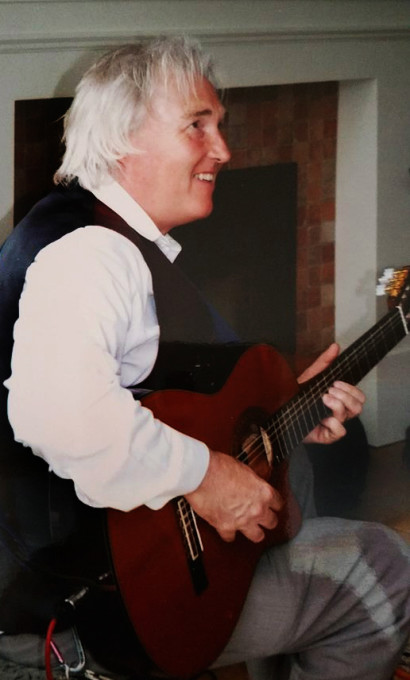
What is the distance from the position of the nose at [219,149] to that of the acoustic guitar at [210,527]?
0.27 metres

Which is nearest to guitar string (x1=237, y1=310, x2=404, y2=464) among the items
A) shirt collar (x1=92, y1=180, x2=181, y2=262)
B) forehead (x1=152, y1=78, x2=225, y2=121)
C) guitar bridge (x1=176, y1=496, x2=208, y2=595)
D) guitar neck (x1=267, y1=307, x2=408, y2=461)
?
guitar neck (x1=267, y1=307, x2=408, y2=461)

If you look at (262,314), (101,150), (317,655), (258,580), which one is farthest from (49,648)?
(101,150)

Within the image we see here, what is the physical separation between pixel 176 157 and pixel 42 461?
417mm

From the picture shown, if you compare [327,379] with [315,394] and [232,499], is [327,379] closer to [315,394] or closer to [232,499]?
[315,394]

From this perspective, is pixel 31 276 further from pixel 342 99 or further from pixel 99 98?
pixel 342 99

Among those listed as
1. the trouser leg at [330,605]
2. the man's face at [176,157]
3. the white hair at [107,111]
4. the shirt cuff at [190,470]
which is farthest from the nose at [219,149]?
the trouser leg at [330,605]

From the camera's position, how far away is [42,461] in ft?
3.86

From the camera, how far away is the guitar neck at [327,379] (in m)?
1.36

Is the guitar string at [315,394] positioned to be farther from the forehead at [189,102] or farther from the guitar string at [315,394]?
the forehead at [189,102]

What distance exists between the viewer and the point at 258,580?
4.56 ft

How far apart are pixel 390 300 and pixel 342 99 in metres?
0.32

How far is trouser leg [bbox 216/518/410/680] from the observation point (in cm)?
141

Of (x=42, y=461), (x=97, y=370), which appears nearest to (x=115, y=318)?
(x=97, y=370)

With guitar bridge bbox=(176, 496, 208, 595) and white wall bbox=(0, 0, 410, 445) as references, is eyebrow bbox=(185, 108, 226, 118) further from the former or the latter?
guitar bridge bbox=(176, 496, 208, 595)
